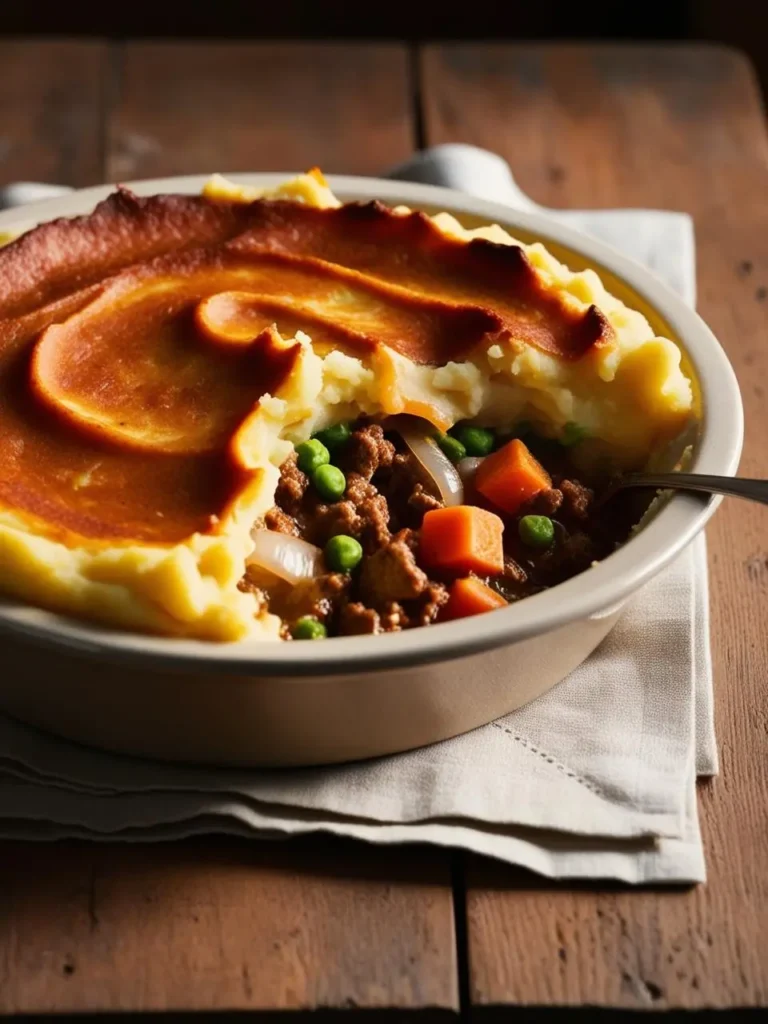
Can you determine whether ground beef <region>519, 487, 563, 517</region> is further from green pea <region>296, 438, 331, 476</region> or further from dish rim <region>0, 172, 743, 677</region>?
green pea <region>296, 438, 331, 476</region>

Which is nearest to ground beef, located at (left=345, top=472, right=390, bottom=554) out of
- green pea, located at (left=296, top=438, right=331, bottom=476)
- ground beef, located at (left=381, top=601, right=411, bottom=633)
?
green pea, located at (left=296, top=438, right=331, bottom=476)

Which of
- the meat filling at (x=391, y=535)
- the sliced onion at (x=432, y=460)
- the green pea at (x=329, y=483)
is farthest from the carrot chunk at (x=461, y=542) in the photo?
the green pea at (x=329, y=483)

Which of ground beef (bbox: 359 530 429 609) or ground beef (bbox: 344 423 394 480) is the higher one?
ground beef (bbox: 344 423 394 480)

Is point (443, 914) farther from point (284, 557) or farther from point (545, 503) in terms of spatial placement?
point (545, 503)

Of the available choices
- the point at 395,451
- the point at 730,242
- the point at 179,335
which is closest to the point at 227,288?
the point at 179,335

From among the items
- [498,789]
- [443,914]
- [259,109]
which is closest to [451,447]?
[498,789]
